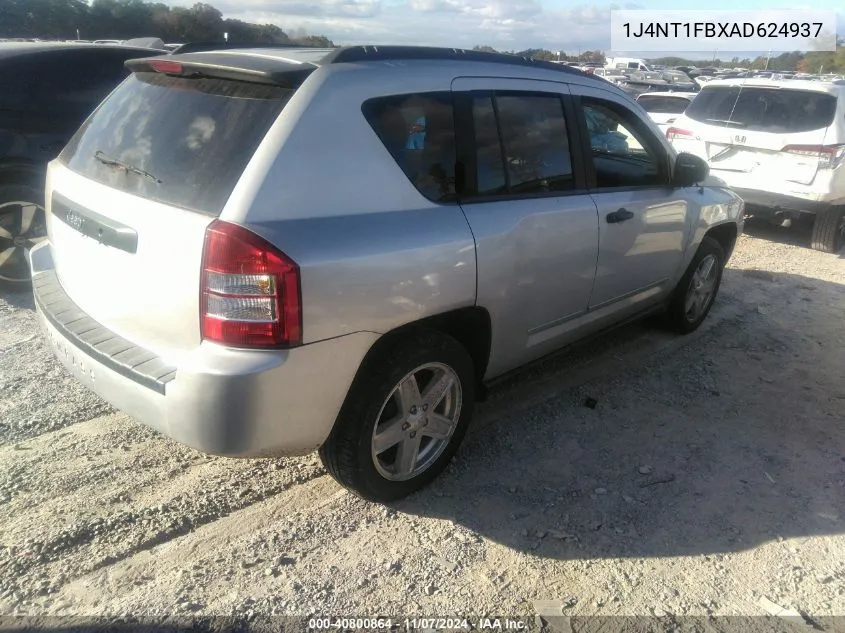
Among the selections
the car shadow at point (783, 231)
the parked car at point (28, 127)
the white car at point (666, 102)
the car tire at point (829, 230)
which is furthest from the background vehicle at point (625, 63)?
the parked car at point (28, 127)

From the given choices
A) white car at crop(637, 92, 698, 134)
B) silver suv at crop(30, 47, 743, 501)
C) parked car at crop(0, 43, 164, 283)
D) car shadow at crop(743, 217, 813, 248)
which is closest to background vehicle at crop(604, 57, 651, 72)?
white car at crop(637, 92, 698, 134)

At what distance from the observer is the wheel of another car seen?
4.97 metres

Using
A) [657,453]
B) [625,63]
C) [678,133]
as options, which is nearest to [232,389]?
[657,453]

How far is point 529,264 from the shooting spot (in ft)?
10.7

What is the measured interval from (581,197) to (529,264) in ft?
2.01

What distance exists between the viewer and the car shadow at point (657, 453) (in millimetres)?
3035

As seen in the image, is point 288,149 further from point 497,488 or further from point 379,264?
point 497,488

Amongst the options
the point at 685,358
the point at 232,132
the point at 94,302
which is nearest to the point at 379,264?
the point at 232,132

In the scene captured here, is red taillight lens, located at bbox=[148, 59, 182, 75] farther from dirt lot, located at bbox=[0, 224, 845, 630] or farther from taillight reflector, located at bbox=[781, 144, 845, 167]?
taillight reflector, located at bbox=[781, 144, 845, 167]

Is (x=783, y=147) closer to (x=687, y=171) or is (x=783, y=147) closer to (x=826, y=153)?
(x=826, y=153)

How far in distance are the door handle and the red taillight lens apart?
Result: 2.26m

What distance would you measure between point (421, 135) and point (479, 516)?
1.67m

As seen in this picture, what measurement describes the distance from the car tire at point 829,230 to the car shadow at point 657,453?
127 inches

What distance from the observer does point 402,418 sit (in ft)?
9.83
